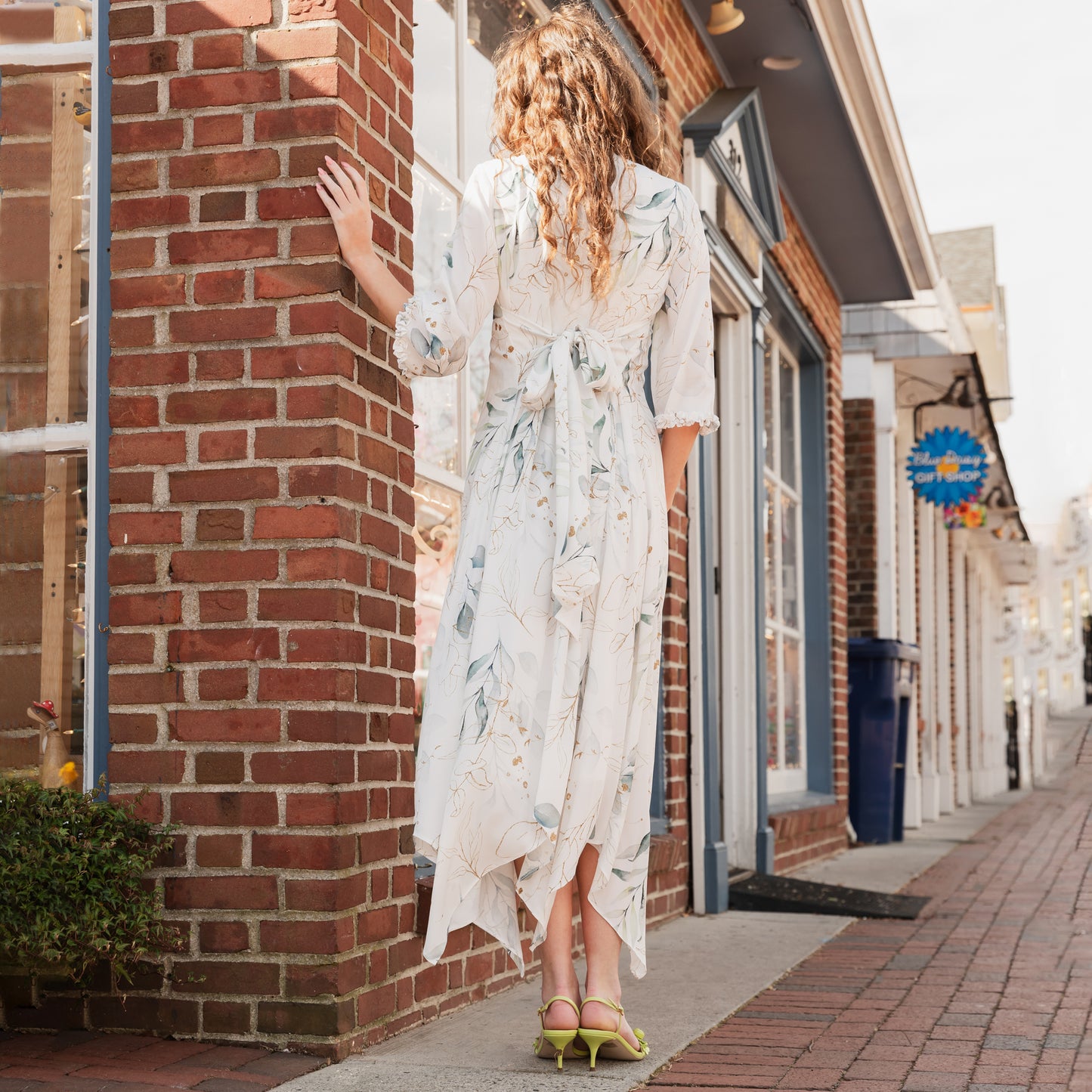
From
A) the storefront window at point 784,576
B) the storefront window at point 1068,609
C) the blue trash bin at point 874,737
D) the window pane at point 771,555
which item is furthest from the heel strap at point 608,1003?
the storefront window at point 1068,609

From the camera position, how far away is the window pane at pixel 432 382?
154 inches

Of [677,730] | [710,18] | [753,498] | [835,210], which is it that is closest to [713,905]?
[677,730]

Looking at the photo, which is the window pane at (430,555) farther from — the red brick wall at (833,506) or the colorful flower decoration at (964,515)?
the colorful flower decoration at (964,515)

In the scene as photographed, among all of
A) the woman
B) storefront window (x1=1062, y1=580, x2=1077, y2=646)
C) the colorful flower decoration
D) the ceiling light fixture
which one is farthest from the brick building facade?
storefront window (x1=1062, y1=580, x2=1077, y2=646)

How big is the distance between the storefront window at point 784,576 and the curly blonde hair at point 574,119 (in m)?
4.76

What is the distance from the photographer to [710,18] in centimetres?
588

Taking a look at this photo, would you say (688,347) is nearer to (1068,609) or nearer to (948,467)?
(948,467)

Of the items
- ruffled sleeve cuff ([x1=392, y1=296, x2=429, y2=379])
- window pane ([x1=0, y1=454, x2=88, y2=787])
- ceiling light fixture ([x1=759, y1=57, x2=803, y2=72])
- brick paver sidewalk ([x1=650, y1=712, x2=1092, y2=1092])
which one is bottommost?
brick paver sidewalk ([x1=650, y1=712, x2=1092, y2=1092])

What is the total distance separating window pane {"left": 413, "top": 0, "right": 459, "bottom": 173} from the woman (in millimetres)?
1008

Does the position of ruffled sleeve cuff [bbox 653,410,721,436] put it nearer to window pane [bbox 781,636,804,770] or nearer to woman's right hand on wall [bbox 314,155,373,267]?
woman's right hand on wall [bbox 314,155,373,267]

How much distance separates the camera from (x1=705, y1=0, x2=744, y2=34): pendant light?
18.8 feet

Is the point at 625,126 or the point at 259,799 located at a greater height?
the point at 625,126

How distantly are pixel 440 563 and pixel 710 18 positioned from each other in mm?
2992

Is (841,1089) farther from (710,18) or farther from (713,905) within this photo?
(710,18)
